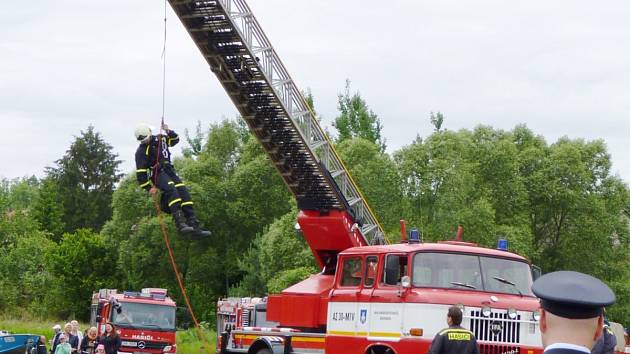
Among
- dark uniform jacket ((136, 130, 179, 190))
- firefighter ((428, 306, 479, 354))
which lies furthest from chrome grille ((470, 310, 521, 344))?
dark uniform jacket ((136, 130, 179, 190))

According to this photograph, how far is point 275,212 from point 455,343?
157 feet

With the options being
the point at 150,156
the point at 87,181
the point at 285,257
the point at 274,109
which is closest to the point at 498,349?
the point at 150,156

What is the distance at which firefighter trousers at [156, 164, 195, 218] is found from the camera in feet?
45.5

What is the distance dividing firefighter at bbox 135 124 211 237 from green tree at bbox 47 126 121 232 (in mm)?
69574

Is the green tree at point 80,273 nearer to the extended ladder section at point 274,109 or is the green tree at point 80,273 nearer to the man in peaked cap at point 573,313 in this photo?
the extended ladder section at point 274,109

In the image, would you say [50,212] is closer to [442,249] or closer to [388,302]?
[388,302]

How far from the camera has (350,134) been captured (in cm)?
6150

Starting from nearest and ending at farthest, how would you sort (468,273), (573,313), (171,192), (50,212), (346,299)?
1. (573,313)
2. (171,192)
3. (468,273)
4. (346,299)
5. (50,212)

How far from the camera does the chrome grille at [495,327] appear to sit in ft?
44.5

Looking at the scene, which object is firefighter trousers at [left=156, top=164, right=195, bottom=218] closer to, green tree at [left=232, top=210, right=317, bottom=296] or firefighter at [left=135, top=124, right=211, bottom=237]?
firefighter at [left=135, top=124, right=211, bottom=237]

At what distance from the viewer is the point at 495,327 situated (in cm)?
1362

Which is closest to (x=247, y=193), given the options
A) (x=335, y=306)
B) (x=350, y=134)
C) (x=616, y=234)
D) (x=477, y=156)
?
(x=350, y=134)

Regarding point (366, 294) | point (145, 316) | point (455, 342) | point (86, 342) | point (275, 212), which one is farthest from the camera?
point (275, 212)

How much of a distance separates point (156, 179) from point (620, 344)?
8.55 metres
